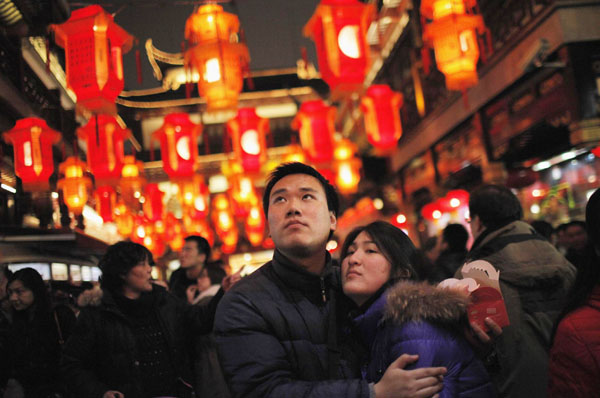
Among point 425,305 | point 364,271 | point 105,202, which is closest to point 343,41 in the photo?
point 364,271

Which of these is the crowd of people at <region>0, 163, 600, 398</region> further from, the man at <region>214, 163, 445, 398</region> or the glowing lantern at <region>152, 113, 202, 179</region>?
the glowing lantern at <region>152, 113, 202, 179</region>

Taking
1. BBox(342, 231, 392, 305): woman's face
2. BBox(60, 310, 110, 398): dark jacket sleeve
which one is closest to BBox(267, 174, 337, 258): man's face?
BBox(342, 231, 392, 305): woman's face

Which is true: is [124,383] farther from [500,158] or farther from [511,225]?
[500,158]

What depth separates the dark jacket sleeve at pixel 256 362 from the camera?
1.93 m

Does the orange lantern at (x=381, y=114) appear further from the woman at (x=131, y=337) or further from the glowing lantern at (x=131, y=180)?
the woman at (x=131, y=337)

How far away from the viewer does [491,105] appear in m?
10.5

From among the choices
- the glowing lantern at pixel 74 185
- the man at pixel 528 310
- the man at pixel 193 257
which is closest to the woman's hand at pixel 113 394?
the man at pixel 528 310

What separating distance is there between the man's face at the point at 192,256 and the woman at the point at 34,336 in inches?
61.4

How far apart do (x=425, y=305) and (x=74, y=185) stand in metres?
8.86

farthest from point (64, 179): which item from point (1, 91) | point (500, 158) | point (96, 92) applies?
point (500, 158)

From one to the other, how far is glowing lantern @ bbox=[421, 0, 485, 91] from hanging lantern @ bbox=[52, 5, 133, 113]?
4064 mm

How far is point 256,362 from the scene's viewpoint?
2027mm

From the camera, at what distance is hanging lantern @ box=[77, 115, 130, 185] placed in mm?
8461

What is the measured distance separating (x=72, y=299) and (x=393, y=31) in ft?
36.4
